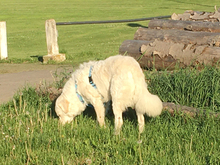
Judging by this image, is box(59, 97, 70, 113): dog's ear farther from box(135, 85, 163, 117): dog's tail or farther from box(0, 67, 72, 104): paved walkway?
box(0, 67, 72, 104): paved walkway

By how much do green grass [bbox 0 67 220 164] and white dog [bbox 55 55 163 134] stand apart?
0.72 feet

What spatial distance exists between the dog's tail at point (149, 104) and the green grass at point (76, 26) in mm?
4950

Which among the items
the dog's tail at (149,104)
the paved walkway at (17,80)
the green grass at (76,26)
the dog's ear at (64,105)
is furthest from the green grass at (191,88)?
the green grass at (76,26)

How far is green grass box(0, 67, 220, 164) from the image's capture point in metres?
4.30

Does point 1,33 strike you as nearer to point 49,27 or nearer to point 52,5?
point 49,27

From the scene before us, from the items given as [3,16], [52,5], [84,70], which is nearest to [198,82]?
[84,70]

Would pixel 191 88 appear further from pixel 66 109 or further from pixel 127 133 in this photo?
pixel 66 109

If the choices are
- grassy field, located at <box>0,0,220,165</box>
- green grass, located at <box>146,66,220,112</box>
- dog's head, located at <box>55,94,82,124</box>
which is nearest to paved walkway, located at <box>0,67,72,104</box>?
grassy field, located at <box>0,0,220,165</box>

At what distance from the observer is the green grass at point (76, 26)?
16.0m

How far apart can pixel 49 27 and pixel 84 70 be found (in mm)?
7529

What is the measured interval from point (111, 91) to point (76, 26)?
751 inches

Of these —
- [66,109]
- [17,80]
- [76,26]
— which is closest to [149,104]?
[66,109]

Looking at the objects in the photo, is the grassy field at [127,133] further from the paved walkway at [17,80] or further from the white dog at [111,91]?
the paved walkway at [17,80]

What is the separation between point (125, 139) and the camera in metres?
4.80
